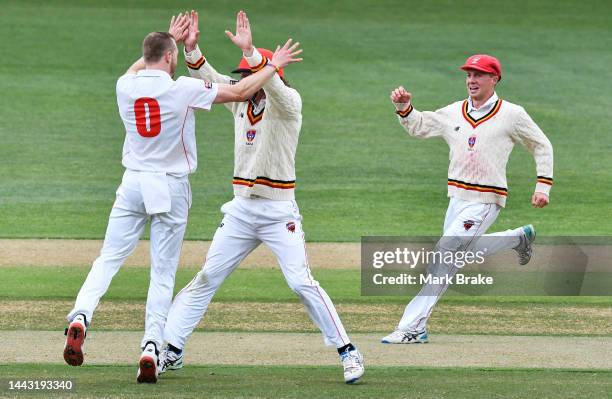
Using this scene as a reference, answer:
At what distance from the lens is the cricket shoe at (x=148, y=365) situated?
8648 mm

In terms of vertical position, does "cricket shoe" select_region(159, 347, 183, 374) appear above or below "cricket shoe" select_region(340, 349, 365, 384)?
below

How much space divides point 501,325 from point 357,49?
74.8 feet

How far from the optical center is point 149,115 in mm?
8719

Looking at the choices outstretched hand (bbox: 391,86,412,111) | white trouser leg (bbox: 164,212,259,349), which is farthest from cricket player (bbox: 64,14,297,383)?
outstretched hand (bbox: 391,86,412,111)

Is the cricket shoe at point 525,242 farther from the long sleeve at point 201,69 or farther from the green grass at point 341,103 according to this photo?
the green grass at point 341,103

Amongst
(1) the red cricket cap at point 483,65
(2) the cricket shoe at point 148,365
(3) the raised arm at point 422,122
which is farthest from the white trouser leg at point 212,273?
(1) the red cricket cap at point 483,65

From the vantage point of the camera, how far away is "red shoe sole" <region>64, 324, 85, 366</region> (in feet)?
27.1

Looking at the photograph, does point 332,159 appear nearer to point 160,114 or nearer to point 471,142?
point 471,142

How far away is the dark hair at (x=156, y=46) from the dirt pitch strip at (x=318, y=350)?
2256 mm

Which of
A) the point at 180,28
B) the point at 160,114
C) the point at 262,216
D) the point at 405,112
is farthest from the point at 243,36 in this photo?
the point at 405,112

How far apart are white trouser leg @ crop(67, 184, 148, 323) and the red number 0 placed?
387mm

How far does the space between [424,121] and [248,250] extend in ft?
7.54

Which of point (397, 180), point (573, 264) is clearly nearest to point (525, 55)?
point (397, 180)

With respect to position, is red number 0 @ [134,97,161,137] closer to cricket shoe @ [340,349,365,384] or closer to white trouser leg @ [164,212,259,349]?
white trouser leg @ [164,212,259,349]
